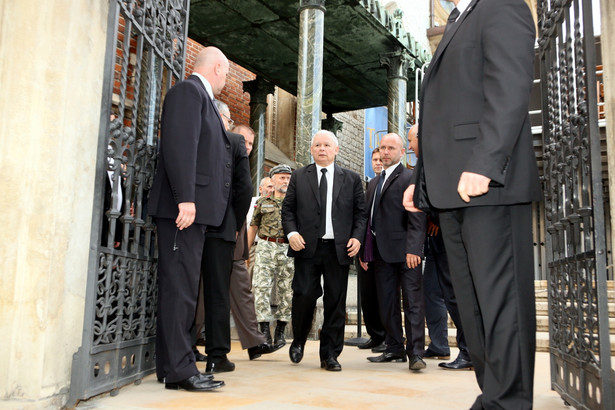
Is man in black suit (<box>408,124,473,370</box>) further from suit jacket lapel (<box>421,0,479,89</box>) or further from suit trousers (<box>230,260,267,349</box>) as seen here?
suit jacket lapel (<box>421,0,479,89</box>)

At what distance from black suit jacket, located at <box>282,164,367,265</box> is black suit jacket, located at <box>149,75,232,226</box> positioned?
953 mm

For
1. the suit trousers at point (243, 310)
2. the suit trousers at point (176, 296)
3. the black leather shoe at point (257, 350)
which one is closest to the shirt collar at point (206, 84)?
the suit trousers at point (176, 296)

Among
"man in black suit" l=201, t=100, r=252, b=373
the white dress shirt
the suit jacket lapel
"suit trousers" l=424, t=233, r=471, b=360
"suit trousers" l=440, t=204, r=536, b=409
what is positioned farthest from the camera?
"suit trousers" l=424, t=233, r=471, b=360

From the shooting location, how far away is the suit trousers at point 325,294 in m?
3.99

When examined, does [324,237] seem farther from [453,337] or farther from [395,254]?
[453,337]

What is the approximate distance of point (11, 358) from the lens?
230cm

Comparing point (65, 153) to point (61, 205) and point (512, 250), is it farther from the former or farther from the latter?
point (512, 250)

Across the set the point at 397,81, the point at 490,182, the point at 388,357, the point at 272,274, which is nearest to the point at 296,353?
the point at 388,357

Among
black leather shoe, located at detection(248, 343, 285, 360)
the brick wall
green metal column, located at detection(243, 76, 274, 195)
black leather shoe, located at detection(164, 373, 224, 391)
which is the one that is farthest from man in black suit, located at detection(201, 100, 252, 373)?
the brick wall

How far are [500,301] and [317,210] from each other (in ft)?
7.34

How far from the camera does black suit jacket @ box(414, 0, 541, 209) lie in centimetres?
203

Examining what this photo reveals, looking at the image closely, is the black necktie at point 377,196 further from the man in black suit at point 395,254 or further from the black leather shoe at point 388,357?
the black leather shoe at point 388,357

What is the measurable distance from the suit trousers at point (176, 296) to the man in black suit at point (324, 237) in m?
1.12

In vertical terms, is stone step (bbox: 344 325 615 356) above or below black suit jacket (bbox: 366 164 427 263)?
below
